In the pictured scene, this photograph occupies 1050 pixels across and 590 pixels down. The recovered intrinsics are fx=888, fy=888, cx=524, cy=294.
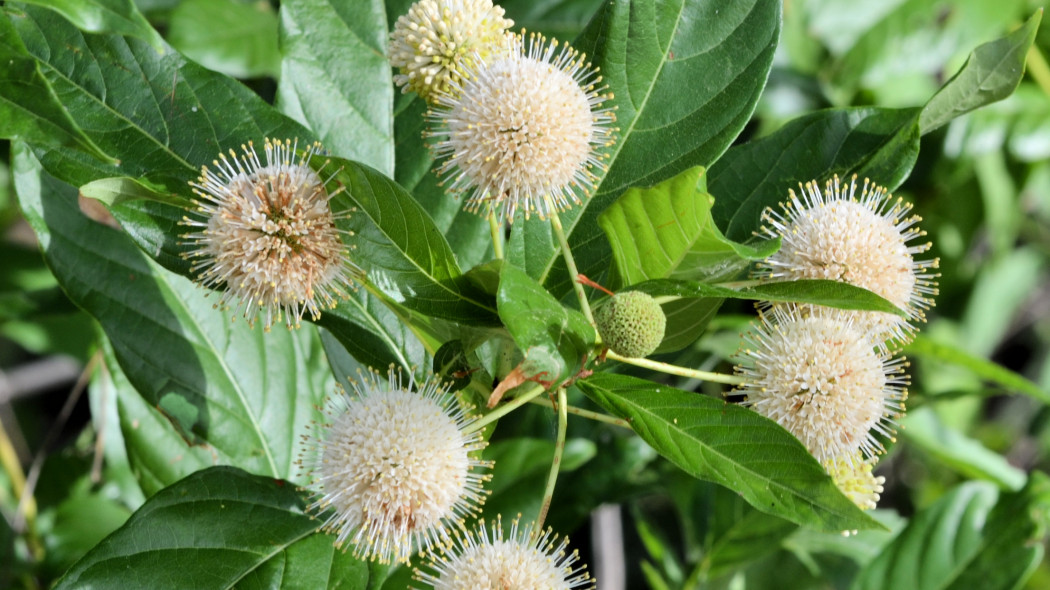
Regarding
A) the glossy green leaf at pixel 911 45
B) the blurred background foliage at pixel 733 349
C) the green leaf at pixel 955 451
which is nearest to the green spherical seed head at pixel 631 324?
the blurred background foliage at pixel 733 349

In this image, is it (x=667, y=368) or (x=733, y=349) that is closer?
(x=667, y=368)

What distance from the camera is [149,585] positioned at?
1282mm

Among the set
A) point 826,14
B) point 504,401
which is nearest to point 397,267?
point 504,401

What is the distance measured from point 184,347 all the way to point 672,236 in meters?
1.01

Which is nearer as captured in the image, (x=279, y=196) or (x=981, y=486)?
(x=279, y=196)


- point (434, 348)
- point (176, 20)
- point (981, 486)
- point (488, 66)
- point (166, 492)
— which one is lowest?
point (981, 486)

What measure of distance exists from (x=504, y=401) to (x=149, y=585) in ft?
1.89

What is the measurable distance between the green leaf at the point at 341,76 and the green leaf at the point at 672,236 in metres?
0.58

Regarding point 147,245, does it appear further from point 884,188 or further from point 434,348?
point 884,188

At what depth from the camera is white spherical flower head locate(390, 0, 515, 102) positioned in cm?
137

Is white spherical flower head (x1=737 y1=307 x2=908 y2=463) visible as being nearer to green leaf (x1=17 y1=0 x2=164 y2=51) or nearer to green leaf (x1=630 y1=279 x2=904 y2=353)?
green leaf (x1=630 y1=279 x2=904 y2=353)

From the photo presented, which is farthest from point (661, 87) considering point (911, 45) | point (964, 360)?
point (911, 45)

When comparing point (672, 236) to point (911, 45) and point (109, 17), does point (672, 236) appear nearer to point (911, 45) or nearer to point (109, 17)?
point (109, 17)

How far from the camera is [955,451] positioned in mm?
2652
